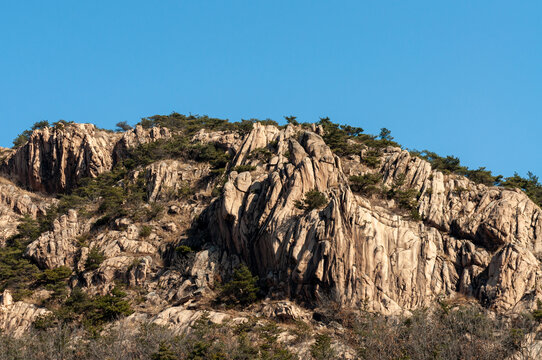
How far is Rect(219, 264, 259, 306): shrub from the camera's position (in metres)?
54.5

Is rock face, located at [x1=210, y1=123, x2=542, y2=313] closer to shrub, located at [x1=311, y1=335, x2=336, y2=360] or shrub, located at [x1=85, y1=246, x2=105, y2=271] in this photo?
shrub, located at [x1=311, y1=335, x2=336, y2=360]

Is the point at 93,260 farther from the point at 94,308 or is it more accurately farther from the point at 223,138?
the point at 223,138

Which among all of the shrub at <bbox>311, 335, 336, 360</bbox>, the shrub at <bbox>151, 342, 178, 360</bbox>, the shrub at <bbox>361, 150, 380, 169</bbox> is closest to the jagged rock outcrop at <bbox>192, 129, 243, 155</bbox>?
the shrub at <bbox>361, 150, 380, 169</bbox>

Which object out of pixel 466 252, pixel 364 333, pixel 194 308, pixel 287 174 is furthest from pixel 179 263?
pixel 466 252

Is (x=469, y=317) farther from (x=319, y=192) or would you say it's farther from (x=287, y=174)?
(x=287, y=174)

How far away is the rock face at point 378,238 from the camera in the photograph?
51812 millimetres

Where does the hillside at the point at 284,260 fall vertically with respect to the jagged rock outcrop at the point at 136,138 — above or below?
below

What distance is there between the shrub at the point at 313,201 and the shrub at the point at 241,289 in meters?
7.84

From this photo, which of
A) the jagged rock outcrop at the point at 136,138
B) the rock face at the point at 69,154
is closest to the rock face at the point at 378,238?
the jagged rock outcrop at the point at 136,138

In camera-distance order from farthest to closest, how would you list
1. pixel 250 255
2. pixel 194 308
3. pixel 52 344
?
pixel 250 255 < pixel 194 308 < pixel 52 344

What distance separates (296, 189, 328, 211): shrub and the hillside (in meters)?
0.13

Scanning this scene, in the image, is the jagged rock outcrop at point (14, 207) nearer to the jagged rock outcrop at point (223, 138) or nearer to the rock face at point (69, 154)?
the rock face at point (69, 154)

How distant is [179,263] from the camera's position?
60938 mm

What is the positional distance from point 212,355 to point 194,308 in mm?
10037
